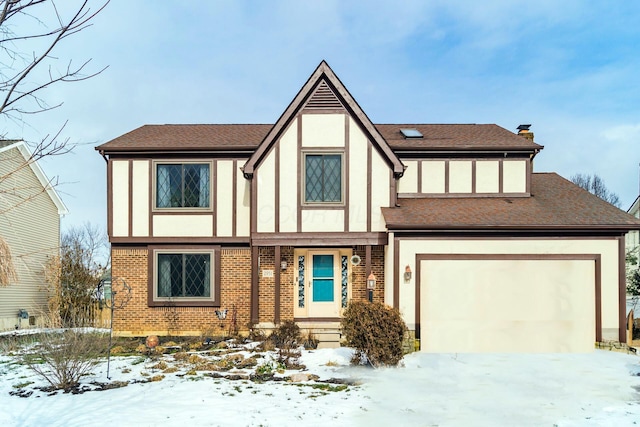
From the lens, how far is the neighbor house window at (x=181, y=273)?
16109 mm

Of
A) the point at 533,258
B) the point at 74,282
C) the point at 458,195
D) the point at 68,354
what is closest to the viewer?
the point at 68,354

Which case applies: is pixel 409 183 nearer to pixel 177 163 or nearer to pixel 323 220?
pixel 323 220

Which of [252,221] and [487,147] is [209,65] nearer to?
[252,221]

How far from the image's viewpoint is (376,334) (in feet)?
37.2

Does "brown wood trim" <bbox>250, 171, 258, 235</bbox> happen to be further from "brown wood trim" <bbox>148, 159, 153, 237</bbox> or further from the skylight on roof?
the skylight on roof

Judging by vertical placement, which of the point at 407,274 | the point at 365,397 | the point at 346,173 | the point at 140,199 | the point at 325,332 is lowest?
the point at 365,397

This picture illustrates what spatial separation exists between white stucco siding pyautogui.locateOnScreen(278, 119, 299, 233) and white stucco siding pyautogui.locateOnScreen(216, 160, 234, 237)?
1.96 m

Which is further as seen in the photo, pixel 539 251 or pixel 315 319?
pixel 315 319

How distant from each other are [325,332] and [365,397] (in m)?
5.67

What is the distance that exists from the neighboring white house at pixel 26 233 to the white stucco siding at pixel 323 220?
1085 centimetres

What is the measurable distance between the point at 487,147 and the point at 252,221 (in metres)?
7.34

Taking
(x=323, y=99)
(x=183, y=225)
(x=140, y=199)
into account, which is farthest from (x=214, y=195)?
(x=323, y=99)

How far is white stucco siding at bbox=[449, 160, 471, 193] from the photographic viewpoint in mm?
16750

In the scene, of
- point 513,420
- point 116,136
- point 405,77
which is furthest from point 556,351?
point 116,136
